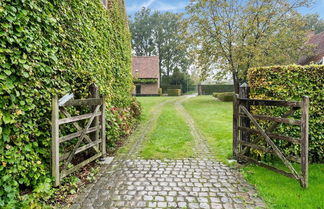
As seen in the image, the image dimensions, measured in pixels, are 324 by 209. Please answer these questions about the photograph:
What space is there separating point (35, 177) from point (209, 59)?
732 inches

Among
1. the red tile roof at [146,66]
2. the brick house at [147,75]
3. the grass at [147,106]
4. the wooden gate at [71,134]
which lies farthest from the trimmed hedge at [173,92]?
the wooden gate at [71,134]

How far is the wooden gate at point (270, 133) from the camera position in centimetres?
363

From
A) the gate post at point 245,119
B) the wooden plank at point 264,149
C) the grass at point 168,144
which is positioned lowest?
the grass at point 168,144

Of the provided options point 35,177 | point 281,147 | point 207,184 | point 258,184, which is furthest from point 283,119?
point 35,177

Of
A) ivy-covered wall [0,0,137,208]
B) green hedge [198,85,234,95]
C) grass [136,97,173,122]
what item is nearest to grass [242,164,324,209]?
ivy-covered wall [0,0,137,208]

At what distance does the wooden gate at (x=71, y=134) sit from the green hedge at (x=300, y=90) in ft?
12.4

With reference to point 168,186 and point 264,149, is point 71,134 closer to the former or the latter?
point 168,186

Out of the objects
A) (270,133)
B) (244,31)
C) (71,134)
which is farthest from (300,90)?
(244,31)

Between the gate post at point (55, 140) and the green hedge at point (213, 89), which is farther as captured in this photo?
the green hedge at point (213, 89)

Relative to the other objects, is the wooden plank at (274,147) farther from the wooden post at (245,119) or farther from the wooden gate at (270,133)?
the wooden post at (245,119)

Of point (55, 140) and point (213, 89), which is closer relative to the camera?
point (55, 140)

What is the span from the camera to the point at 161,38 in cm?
4781

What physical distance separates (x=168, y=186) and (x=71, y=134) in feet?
6.59

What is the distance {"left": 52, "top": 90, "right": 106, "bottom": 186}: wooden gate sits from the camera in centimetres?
348
